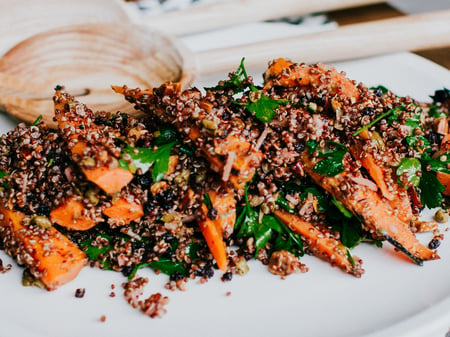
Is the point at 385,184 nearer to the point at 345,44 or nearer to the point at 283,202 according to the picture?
the point at 283,202

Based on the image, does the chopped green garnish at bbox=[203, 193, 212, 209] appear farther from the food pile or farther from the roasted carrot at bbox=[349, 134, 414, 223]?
the roasted carrot at bbox=[349, 134, 414, 223]

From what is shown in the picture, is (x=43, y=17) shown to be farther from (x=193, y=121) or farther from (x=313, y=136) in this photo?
(x=313, y=136)

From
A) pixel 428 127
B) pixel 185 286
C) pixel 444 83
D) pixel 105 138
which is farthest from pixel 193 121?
pixel 444 83

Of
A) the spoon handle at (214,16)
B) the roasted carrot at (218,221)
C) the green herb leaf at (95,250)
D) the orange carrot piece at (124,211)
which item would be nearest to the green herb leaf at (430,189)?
the roasted carrot at (218,221)

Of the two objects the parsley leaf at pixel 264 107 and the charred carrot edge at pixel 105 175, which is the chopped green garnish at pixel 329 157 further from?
the charred carrot edge at pixel 105 175

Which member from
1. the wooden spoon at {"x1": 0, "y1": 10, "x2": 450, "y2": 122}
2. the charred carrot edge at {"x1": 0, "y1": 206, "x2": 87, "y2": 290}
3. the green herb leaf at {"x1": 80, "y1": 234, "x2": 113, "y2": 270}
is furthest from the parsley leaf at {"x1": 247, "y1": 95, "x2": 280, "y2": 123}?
the wooden spoon at {"x1": 0, "y1": 10, "x2": 450, "y2": 122}

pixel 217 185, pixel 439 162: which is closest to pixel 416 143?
pixel 439 162
